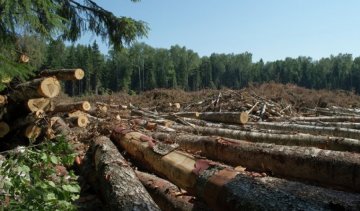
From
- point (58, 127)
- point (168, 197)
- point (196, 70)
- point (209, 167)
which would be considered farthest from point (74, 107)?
point (196, 70)

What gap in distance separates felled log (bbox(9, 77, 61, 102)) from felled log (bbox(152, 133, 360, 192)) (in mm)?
3573

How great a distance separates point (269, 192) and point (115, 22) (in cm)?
644

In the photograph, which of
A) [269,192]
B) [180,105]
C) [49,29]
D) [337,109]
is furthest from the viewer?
[180,105]

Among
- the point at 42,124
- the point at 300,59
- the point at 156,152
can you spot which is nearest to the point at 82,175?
the point at 156,152

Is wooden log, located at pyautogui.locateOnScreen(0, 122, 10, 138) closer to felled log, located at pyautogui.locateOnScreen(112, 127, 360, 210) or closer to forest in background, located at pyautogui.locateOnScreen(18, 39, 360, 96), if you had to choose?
felled log, located at pyautogui.locateOnScreen(112, 127, 360, 210)

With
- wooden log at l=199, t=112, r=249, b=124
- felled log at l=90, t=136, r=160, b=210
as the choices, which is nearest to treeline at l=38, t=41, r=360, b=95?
wooden log at l=199, t=112, r=249, b=124

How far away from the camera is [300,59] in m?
108

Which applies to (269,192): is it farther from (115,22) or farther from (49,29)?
(115,22)

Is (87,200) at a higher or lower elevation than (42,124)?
lower

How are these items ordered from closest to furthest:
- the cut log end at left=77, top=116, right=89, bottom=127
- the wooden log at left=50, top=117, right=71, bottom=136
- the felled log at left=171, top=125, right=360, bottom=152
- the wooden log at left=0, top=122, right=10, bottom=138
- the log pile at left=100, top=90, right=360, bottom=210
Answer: the log pile at left=100, top=90, right=360, bottom=210 → the felled log at left=171, top=125, right=360, bottom=152 → the wooden log at left=50, top=117, right=71, bottom=136 → the wooden log at left=0, top=122, right=10, bottom=138 → the cut log end at left=77, top=116, right=89, bottom=127

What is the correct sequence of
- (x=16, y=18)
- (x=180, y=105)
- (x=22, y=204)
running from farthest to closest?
(x=180, y=105)
(x=16, y=18)
(x=22, y=204)

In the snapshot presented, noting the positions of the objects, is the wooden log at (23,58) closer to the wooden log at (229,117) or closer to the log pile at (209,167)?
the log pile at (209,167)

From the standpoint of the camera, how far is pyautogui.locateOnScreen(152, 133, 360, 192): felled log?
4.75 meters

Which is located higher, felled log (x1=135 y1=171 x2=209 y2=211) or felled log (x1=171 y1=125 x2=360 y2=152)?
felled log (x1=171 y1=125 x2=360 y2=152)
